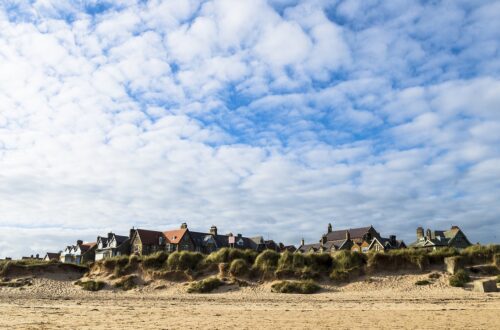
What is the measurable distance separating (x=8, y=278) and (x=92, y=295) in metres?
12.8

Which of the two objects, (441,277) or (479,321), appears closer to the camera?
(479,321)

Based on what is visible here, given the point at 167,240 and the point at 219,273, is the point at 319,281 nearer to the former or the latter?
the point at 219,273

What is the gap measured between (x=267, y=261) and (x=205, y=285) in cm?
607

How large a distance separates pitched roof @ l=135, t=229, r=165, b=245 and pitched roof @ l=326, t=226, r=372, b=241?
31263 mm

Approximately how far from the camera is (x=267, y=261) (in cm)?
3731

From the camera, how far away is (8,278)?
4144cm

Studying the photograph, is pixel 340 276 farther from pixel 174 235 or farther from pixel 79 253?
pixel 79 253

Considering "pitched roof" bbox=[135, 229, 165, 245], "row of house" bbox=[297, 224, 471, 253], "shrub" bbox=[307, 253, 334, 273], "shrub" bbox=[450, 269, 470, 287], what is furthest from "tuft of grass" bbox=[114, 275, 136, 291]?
"row of house" bbox=[297, 224, 471, 253]

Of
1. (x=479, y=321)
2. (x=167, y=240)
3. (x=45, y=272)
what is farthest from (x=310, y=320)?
A: (x=167, y=240)

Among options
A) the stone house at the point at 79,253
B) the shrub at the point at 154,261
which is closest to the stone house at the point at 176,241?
the stone house at the point at 79,253

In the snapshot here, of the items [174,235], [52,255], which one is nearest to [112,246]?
[174,235]

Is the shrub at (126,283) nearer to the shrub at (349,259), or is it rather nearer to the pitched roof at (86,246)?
the shrub at (349,259)

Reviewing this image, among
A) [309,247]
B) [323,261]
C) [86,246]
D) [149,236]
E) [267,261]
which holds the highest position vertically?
[149,236]

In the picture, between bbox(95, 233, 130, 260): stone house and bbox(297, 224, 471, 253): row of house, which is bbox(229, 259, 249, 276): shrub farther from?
bbox(95, 233, 130, 260): stone house
